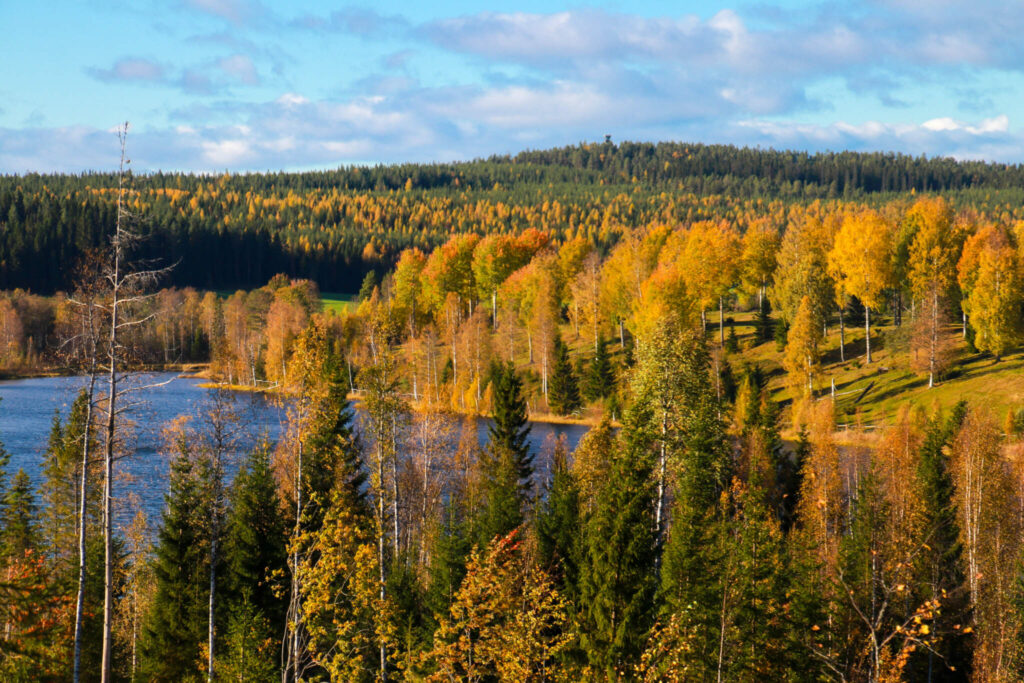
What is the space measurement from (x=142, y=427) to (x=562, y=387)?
4676 centimetres

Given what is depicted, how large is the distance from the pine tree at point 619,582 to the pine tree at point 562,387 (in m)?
61.5

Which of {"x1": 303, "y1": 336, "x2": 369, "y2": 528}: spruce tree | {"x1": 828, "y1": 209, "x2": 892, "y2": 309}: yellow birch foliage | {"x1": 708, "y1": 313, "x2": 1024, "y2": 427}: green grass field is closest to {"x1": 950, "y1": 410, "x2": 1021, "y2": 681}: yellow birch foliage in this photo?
{"x1": 708, "y1": 313, "x2": 1024, "y2": 427}: green grass field

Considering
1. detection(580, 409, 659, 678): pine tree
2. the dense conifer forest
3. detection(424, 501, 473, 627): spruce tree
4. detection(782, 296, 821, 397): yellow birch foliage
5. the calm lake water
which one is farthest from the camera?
detection(782, 296, 821, 397): yellow birch foliage

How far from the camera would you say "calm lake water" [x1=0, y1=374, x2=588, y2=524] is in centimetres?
5071

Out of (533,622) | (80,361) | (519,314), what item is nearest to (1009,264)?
(519,314)

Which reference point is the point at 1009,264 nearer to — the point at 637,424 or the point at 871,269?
the point at 871,269

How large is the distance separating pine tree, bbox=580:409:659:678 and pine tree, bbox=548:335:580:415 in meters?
61.5

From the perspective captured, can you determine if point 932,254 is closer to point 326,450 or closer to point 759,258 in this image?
point 759,258

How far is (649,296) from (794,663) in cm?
6596

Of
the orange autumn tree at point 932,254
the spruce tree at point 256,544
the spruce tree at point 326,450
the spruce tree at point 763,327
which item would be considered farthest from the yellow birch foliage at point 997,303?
the spruce tree at point 256,544

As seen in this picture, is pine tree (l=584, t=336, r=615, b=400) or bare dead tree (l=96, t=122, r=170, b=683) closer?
bare dead tree (l=96, t=122, r=170, b=683)

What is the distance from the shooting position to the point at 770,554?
3272cm

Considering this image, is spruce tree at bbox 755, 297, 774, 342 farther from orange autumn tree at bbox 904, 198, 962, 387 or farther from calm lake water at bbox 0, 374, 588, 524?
calm lake water at bbox 0, 374, 588, 524

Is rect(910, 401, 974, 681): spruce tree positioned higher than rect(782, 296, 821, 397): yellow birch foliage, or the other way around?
rect(782, 296, 821, 397): yellow birch foliage
